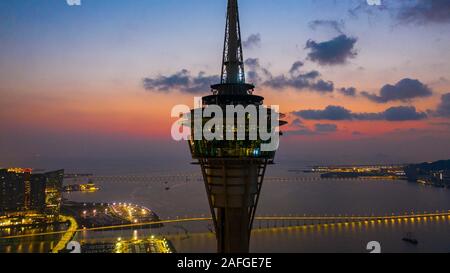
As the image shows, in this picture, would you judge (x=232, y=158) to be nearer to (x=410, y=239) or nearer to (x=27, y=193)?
(x=410, y=239)

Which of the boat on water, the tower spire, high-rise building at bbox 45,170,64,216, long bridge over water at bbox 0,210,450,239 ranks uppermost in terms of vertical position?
the tower spire

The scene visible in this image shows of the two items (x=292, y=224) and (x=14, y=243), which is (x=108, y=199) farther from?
(x=292, y=224)

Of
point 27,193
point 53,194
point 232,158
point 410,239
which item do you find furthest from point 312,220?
point 27,193

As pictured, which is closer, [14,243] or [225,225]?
[225,225]

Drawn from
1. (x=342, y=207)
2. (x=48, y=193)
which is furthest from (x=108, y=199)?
(x=342, y=207)

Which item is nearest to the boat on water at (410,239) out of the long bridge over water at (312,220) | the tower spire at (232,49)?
the long bridge over water at (312,220)

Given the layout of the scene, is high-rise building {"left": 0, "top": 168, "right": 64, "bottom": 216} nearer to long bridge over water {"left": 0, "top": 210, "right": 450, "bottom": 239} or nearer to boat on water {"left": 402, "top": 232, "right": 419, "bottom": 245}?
long bridge over water {"left": 0, "top": 210, "right": 450, "bottom": 239}

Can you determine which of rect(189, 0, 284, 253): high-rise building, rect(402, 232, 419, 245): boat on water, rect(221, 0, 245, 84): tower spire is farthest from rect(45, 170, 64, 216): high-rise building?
rect(402, 232, 419, 245): boat on water
